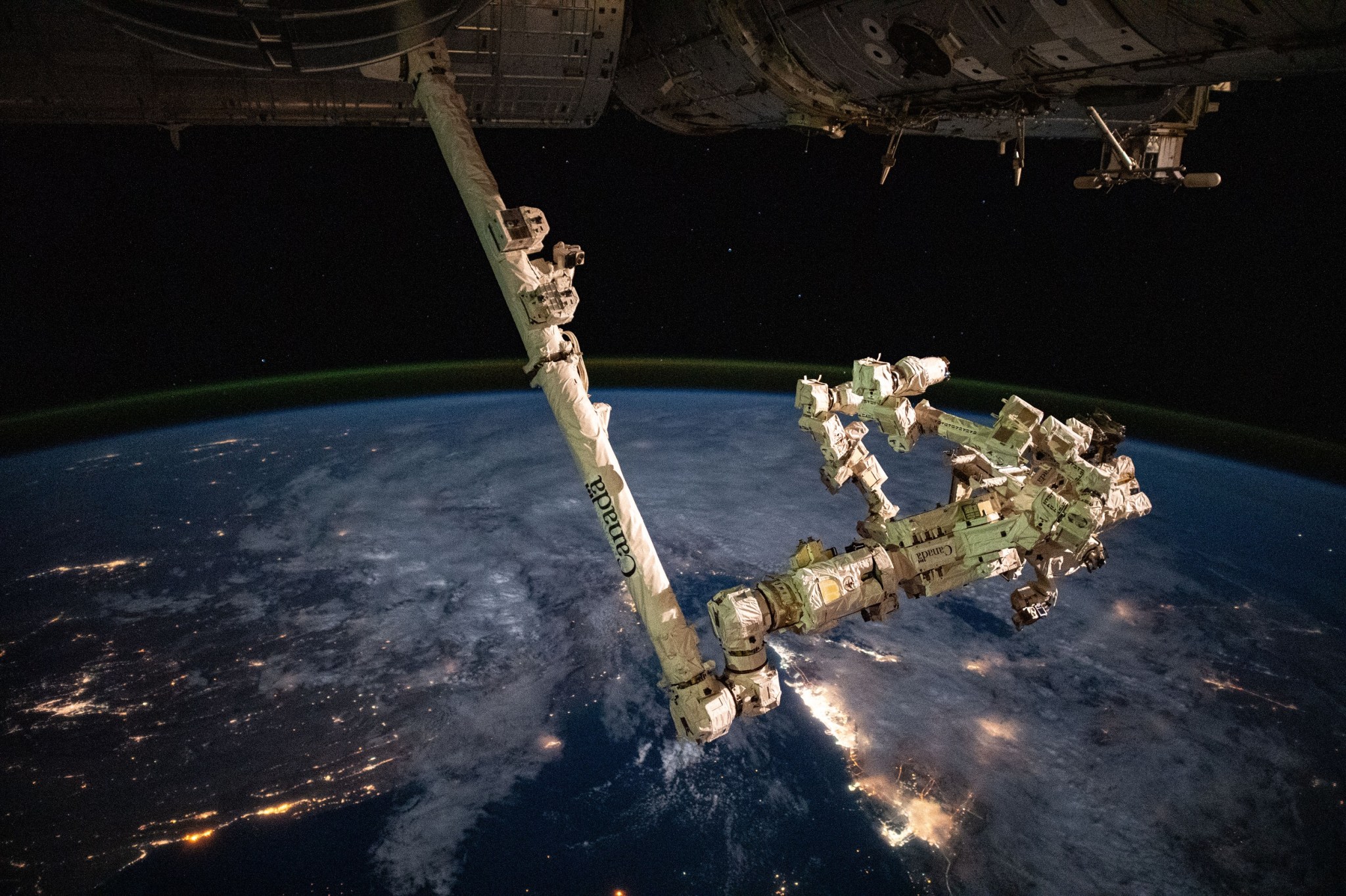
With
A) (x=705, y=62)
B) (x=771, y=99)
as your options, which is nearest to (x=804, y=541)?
(x=771, y=99)

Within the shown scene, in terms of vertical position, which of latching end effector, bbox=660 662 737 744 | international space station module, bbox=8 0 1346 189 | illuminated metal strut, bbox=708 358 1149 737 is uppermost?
international space station module, bbox=8 0 1346 189

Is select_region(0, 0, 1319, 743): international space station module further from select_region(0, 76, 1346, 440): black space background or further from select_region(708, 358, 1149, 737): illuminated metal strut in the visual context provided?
select_region(0, 76, 1346, 440): black space background

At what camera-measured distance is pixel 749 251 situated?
20109mm

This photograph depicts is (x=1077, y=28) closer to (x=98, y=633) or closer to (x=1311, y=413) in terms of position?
(x=98, y=633)

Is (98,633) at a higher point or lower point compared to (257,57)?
lower

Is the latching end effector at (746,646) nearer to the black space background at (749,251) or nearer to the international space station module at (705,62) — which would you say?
the international space station module at (705,62)

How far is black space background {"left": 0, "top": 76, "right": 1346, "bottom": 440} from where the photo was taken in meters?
13.7

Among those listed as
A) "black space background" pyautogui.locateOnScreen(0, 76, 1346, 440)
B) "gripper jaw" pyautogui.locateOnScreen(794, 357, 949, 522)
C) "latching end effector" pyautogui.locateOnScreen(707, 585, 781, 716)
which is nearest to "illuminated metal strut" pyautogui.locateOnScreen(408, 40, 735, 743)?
"latching end effector" pyautogui.locateOnScreen(707, 585, 781, 716)

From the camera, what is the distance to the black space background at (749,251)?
45.0ft

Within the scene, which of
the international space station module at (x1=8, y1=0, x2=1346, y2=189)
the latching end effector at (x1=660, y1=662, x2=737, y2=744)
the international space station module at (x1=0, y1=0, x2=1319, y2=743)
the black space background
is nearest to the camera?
the international space station module at (x1=8, y1=0, x2=1346, y2=189)

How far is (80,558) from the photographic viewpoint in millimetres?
9680

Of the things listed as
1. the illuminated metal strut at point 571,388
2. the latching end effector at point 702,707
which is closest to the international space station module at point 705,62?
the illuminated metal strut at point 571,388

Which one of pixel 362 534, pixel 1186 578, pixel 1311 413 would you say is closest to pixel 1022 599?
pixel 1186 578

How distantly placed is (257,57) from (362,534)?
885 centimetres
